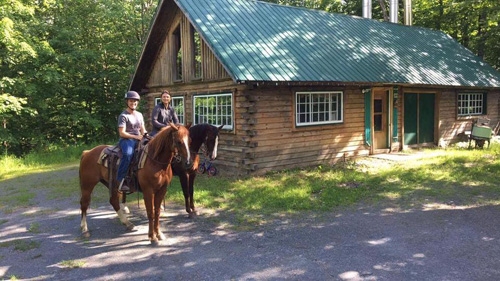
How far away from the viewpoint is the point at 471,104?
1764cm

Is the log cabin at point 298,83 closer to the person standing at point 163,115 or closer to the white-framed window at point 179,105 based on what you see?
the white-framed window at point 179,105

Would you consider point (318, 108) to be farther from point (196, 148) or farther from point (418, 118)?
point (196, 148)

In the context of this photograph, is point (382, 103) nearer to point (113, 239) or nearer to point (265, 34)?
point (265, 34)

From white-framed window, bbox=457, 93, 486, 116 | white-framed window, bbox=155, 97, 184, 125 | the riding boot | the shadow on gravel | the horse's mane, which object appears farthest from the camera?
white-framed window, bbox=457, 93, 486, 116

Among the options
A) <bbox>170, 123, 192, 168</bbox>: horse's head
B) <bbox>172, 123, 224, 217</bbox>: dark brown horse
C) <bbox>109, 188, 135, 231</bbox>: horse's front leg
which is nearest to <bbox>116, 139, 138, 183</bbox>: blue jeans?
<bbox>109, 188, 135, 231</bbox>: horse's front leg

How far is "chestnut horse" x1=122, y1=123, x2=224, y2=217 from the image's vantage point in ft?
22.4

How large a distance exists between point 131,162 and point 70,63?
15348mm

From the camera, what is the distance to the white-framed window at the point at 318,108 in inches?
466

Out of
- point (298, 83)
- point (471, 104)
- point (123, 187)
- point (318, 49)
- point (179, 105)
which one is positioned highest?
point (318, 49)

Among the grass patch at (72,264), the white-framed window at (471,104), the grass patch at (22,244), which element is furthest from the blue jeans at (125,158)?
the white-framed window at (471,104)

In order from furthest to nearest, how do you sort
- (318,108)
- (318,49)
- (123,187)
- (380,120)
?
(380,120) → (318,49) → (318,108) → (123,187)

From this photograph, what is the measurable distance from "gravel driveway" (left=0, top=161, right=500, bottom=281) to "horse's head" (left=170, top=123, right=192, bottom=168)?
4.29ft

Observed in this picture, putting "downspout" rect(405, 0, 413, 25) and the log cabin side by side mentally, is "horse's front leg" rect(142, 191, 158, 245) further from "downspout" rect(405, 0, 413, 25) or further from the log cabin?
"downspout" rect(405, 0, 413, 25)

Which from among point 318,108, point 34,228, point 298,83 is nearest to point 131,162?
point 34,228
